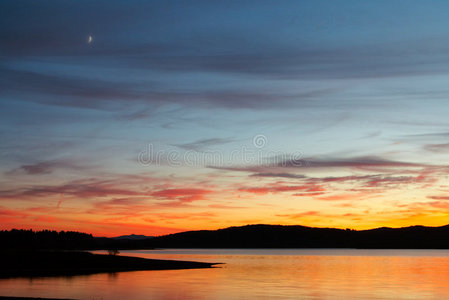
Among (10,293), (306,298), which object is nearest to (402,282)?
(306,298)

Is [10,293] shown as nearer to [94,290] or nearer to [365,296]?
[94,290]

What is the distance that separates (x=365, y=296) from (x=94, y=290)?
35.2 m

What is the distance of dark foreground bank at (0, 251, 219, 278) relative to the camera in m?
98.4

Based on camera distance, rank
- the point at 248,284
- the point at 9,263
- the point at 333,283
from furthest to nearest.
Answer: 1. the point at 9,263
2. the point at 333,283
3. the point at 248,284

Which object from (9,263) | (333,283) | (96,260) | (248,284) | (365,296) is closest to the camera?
(365,296)

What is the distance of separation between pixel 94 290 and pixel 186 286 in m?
13.5

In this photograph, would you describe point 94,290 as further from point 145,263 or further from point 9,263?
point 145,263

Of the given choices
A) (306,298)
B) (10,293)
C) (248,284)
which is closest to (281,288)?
(248,284)

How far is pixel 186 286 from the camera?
74.8m

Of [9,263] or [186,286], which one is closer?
[186,286]

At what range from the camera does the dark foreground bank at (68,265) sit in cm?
9844

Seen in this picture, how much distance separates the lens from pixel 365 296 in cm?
6706

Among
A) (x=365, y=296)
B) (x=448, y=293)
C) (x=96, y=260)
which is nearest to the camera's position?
(x=365, y=296)

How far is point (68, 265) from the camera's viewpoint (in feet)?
364
